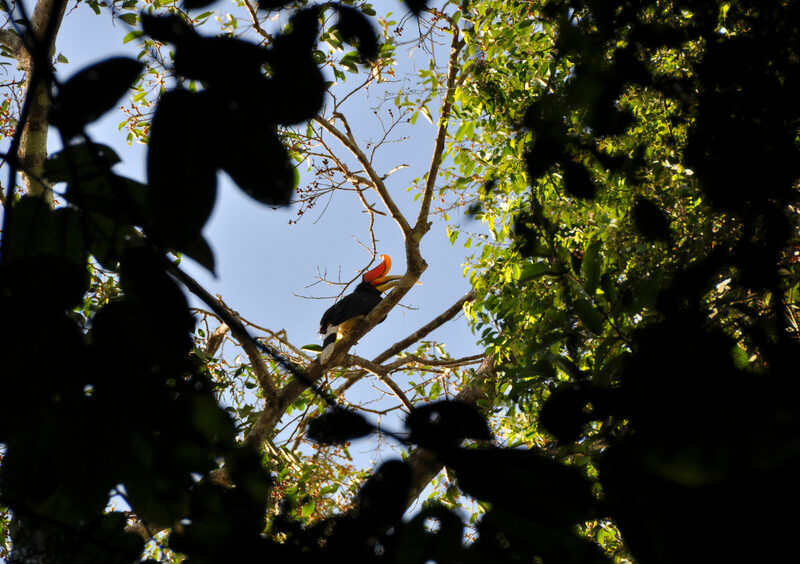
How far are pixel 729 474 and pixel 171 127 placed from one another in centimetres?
61

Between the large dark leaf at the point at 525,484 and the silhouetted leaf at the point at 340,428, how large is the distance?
0.10m

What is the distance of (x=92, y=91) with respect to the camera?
0.58 meters

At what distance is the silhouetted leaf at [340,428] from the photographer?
62cm

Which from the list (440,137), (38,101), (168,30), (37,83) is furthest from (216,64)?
(440,137)

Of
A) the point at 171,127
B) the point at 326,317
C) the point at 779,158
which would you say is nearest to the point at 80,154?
the point at 171,127

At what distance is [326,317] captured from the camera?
5.75 m

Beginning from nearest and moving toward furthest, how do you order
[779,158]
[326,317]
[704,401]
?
1. [704,401]
2. [779,158]
3. [326,317]

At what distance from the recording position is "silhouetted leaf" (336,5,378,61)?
32.8 inches

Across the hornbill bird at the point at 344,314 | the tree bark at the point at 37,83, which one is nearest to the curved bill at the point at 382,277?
the hornbill bird at the point at 344,314

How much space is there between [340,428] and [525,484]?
200mm

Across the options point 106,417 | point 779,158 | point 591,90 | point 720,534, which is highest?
point 779,158

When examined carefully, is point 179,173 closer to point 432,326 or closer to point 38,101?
point 38,101

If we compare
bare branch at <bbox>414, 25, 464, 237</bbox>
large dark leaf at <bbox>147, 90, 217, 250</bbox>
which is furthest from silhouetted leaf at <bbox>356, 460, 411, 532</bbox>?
bare branch at <bbox>414, 25, 464, 237</bbox>

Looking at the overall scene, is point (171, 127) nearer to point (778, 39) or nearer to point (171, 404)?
point (171, 404)
